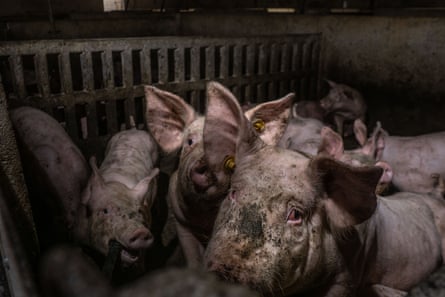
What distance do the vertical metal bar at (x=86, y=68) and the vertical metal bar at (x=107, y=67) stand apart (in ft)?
0.44

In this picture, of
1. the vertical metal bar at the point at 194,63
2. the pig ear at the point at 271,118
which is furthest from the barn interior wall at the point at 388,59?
the pig ear at the point at 271,118

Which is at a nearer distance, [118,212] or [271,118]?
[271,118]

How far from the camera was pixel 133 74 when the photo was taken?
4910 mm

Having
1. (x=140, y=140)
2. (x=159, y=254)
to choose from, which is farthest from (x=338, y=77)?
(x=159, y=254)

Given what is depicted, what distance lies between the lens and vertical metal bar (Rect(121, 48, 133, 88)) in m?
4.57

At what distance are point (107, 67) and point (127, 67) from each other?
8.4 inches

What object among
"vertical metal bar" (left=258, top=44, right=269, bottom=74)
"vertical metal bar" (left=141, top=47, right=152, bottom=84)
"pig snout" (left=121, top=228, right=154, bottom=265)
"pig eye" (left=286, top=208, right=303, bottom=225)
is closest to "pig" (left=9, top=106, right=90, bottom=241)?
"pig snout" (left=121, top=228, right=154, bottom=265)

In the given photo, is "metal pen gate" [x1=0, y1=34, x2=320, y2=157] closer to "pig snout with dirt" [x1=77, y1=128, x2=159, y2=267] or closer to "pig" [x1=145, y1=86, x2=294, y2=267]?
"pig snout with dirt" [x1=77, y1=128, x2=159, y2=267]

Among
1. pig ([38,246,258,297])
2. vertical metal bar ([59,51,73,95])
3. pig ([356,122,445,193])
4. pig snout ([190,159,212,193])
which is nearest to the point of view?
pig ([38,246,258,297])

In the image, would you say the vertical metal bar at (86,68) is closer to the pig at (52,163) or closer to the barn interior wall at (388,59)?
the pig at (52,163)

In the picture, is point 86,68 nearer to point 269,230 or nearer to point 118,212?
point 118,212

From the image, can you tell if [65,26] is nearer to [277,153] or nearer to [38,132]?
[38,132]

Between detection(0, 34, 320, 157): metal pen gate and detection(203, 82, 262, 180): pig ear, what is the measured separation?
2465mm

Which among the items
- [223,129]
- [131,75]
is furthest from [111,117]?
[223,129]
